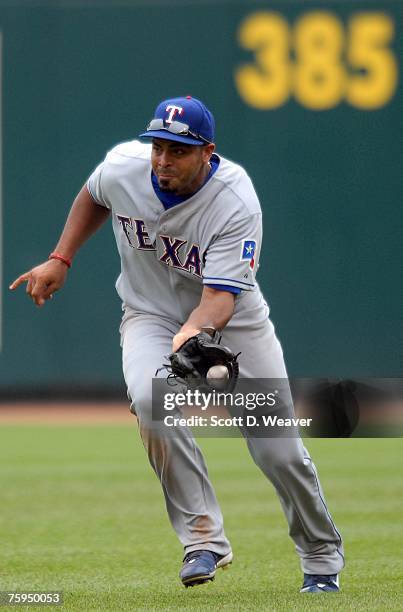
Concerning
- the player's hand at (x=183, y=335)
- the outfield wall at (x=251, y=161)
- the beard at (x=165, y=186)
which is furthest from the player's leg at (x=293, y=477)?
the outfield wall at (x=251, y=161)

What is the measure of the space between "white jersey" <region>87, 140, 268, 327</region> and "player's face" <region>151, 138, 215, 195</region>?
9 centimetres

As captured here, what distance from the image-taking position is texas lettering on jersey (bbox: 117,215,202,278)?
16.8 ft

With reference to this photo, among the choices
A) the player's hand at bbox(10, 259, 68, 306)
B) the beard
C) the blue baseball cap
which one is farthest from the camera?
the player's hand at bbox(10, 259, 68, 306)

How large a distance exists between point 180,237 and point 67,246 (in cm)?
53

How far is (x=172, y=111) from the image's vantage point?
4.91m

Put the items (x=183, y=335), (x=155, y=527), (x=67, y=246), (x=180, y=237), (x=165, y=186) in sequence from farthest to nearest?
(x=155, y=527)
(x=67, y=246)
(x=180, y=237)
(x=165, y=186)
(x=183, y=335)

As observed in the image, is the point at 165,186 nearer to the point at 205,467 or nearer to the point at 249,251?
the point at 249,251

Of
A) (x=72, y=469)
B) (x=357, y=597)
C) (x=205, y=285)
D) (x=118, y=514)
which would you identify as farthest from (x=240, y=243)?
(x=72, y=469)

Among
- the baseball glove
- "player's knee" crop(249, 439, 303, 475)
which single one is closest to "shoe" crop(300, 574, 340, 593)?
"player's knee" crop(249, 439, 303, 475)

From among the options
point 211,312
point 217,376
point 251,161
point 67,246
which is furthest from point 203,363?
point 251,161

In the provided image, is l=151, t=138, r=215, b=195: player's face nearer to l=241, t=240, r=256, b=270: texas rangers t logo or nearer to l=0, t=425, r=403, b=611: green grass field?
l=241, t=240, r=256, b=270: texas rangers t logo

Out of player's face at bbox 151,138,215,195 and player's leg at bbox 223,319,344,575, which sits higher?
player's face at bbox 151,138,215,195

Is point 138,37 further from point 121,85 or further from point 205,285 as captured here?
point 205,285

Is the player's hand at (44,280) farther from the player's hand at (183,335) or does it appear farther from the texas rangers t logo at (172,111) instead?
the texas rangers t logo at (172,111)
